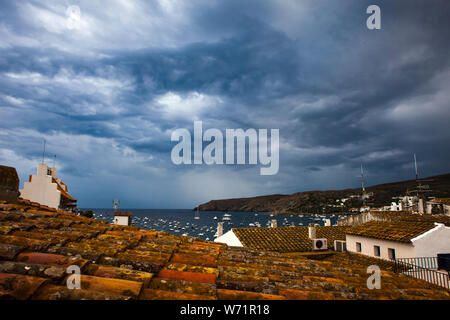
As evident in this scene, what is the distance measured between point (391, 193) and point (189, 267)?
642 ft

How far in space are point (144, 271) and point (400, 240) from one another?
19.7m

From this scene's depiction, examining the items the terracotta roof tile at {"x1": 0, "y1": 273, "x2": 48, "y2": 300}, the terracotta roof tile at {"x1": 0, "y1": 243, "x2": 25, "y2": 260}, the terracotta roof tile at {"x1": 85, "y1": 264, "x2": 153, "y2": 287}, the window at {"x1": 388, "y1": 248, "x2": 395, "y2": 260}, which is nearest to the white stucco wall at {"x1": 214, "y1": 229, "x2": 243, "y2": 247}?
the window at {"x1": 388, "y1": 248, "x2": 395, "y2": 260}

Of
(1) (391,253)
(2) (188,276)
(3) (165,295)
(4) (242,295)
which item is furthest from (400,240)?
(3) (165,295)

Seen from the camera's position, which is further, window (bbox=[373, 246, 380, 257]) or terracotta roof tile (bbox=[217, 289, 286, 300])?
window (bbox=[373, 246, 380, 257])

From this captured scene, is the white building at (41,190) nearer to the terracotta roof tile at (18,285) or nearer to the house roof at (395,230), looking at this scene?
the terracotta roof tile at (18,285)

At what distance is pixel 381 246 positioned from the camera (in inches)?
774

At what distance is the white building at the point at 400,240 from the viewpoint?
16.6 metres

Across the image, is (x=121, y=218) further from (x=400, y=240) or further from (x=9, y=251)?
(x=400, y=240)

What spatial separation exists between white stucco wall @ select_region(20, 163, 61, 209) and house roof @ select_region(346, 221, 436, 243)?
81.0ft

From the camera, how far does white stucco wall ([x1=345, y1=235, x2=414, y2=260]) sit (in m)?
17.3

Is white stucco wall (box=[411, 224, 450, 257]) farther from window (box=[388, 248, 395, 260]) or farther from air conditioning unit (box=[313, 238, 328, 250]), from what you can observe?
air conditioning unit (box=[313, 238, 328, 250])

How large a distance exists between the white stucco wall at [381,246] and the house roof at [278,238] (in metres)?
3.53
